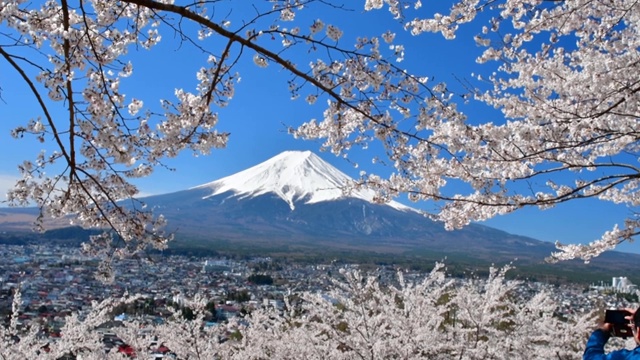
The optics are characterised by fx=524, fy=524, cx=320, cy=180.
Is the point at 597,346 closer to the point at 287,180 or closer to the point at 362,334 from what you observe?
the point at 362,334

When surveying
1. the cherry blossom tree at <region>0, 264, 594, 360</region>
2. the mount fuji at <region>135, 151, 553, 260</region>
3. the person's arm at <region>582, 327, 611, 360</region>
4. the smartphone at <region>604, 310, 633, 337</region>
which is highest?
the mount fuji at <region>135, 151, 553, 260</region>

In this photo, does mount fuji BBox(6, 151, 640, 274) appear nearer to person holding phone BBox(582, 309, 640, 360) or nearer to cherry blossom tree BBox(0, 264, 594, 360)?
cherry blossom tree BBox(0, 264, 594, 360)

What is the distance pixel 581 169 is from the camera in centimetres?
377

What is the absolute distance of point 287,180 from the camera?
350 feet

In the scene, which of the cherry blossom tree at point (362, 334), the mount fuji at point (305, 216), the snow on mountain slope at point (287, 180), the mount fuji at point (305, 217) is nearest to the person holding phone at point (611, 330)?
the cherry blossom tree at point (362, 334)

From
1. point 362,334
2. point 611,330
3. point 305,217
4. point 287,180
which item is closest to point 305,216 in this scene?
point 305,217

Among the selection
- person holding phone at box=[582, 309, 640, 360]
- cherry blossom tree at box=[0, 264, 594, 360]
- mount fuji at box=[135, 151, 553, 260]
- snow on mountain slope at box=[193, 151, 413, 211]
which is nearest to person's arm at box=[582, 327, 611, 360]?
person holding phone at box=[582, 309, 640, 360]

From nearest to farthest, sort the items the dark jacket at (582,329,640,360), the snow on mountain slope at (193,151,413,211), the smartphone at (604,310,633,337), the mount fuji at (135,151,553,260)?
the dark jacket at (582,329,640,360) < the smartphone at (604,310,633,337) < the mount fuji at (135,151,553,260) < the snow on mountain slope at (193,151,413,211)

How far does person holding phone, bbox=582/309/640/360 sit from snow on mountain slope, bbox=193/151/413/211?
292 ft

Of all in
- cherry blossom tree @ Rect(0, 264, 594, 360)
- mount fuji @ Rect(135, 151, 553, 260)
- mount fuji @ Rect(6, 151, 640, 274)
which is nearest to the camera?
cherry blossom tree @ Rect(0, 264, 594, 360)

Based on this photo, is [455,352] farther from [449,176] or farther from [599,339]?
[599,339]

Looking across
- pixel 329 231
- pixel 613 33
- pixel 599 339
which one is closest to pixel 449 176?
pixel 613 33

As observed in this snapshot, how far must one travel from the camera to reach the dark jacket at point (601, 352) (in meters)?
1.66

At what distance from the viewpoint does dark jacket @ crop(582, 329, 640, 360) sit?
1.66 meters
